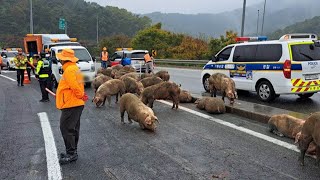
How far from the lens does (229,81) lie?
1128 cm

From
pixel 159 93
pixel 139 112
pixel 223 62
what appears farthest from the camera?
pixel 223 62

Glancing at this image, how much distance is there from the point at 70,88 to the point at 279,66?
7459 millimetres

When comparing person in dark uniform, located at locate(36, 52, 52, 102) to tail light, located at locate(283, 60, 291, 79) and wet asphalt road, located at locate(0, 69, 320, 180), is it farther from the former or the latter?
tail light, located at locate(283, 60, 291, 79)

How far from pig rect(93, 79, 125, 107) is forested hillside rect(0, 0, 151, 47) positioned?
212ft

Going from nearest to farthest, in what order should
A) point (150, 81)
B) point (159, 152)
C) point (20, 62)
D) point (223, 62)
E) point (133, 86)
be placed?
point (159, 152) → point (133, 86) → point (150, 81) → point (223, 62) → point (20, 62)

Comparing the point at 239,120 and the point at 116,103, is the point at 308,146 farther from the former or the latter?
the point at 116,103

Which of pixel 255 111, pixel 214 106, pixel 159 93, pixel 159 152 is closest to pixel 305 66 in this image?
pixel 255 111

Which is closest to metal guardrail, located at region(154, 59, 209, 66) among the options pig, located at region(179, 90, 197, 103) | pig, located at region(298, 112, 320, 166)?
pig, located at region(179, 90, 197, 103)

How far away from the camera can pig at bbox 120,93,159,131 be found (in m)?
8.10

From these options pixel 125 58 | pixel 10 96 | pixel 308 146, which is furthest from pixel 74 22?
pixel 308 146

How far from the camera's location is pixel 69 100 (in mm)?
6184

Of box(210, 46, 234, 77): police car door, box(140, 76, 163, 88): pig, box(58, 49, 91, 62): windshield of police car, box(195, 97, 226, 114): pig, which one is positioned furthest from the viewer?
box(58, 49, 91, 62): windshield of police car

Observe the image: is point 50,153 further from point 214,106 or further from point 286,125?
point 214,106

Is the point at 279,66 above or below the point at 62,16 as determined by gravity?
below
